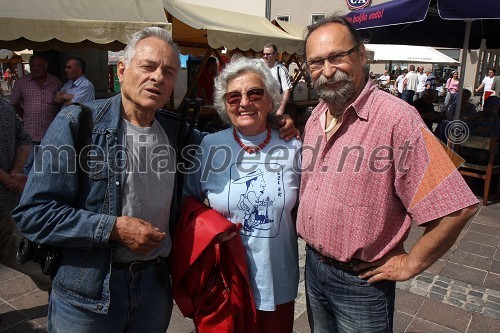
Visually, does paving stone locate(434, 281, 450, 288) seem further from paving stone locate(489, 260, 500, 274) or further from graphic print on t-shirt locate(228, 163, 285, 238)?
graphic print on t-shirt locate(228, 163, 285, 238)

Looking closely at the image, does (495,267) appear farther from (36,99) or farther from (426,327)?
(36,99)

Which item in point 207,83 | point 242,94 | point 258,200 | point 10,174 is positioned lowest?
point 10,174

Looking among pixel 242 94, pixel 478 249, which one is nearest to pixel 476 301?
pixel 478 249

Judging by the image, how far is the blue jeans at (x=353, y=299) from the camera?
174cm

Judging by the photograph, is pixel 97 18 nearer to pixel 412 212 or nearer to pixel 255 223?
pixel 255 223

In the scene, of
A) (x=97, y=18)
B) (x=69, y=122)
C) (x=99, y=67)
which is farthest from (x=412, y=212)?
(x=99, y=67)

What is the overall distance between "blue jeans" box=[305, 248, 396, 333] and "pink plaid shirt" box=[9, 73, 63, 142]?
4682 millimetres

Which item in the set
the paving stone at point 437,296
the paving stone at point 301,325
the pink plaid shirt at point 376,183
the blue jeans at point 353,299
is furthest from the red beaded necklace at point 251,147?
the paving stone at point 437,296

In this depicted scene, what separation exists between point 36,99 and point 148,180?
175 inches

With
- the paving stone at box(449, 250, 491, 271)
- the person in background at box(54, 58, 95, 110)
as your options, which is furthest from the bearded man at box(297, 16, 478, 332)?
the person in background at box(54, 58, 95, 110)

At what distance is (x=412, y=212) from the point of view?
1.58 metres

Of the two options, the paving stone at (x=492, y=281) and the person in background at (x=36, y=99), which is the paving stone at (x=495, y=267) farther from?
the person in background at (x=36, y=99)

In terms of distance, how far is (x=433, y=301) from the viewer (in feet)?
10.8

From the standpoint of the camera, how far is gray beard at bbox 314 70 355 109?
1.78m
